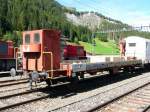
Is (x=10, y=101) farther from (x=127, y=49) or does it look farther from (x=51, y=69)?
(x=127, y=49)

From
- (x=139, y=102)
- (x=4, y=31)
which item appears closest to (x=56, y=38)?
(x=139, y=102)

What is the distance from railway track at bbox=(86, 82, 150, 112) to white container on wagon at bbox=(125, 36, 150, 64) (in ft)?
46.8

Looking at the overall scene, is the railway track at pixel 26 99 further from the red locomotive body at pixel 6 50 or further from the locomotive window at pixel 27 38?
the red locomotive body at pixel 6 50

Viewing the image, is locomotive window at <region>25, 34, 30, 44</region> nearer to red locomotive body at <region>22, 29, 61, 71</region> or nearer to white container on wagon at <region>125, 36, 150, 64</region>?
red locomotive body at <region>22, 29, 61, 71</region>

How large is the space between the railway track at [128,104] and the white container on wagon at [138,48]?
46.8 feet

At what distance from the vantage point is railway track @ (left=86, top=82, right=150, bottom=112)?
1127cm

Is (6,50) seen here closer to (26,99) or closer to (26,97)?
(26,97)

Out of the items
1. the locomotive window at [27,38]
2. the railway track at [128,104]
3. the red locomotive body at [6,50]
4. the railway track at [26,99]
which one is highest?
the locomotive window at [27,38]

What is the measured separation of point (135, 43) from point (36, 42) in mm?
17024

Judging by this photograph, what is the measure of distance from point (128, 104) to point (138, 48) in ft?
58.5

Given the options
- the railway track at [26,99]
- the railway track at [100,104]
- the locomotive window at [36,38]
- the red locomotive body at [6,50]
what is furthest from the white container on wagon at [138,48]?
the railway track at [26,99]

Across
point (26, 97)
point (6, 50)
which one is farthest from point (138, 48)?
point (26, 97)

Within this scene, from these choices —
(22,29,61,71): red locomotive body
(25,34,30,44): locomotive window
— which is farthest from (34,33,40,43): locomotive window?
(25,34,30,44): locomotive window

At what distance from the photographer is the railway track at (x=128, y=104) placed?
1127 cm
